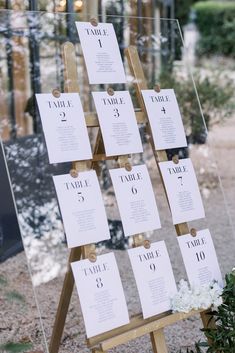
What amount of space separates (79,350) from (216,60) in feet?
46.1

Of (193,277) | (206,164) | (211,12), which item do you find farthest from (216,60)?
(193,277)

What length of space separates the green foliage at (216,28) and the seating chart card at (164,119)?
14633mm

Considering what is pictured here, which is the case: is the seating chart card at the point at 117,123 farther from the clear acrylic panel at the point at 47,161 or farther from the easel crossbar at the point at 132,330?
the clear acrylic panel at the point at 47,161

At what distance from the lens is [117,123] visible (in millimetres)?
2412

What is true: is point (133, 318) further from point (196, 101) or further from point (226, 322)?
point (196, 101)

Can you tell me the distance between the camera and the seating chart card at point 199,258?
2.50m

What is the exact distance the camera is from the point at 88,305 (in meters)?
2.16

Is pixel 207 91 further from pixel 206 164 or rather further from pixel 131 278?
pixel 131 278

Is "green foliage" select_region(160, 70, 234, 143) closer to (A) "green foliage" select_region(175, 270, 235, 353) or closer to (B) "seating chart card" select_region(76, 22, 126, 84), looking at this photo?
(B) "seating chart card" select_region(76, 22, 126, 84)

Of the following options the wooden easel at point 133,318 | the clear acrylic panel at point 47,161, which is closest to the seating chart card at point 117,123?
the wooden easel at point 133,318

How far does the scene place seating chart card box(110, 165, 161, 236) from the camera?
7.66ft

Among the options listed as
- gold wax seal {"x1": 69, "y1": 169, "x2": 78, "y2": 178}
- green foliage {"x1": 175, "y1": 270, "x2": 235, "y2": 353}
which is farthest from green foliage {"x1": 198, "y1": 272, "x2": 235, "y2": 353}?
gold wax seal {"x1": 69, "y1": 169, "x2": 78, "y2": 178}

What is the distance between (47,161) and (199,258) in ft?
7.38

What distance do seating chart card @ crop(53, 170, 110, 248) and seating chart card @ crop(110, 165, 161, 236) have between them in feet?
0.26
